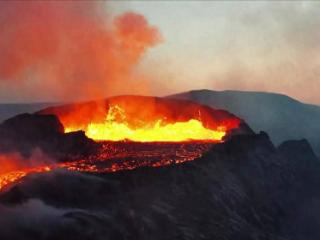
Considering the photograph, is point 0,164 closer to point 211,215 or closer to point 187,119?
point 211,215

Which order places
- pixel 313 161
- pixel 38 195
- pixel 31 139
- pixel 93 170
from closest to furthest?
pixel 38 195 → pixel 93 170 → pixel 31 139 → pixel 313 161

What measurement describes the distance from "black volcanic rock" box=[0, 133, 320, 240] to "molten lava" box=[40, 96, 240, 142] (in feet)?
32.4

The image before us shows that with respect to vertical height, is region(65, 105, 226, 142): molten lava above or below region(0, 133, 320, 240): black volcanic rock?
above

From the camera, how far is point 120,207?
156 feet

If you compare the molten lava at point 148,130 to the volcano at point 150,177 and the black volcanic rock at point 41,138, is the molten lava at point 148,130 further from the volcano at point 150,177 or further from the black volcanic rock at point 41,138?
the black volcanic rock at point 41,138

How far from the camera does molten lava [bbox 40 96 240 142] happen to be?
88500 mm

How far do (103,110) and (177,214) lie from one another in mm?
43484

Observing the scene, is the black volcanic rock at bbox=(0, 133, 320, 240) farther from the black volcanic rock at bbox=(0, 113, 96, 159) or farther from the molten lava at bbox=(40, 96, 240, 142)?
the black volcanic rock at bbox=(0, 113, 96, 159)

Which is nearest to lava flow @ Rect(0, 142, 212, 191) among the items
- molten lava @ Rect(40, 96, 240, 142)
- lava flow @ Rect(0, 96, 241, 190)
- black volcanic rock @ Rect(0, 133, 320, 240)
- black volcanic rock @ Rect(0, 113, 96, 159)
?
lava flow @ Rect(0, 96, 241, 190)

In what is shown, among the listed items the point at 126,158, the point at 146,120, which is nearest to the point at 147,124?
the point at 146,120

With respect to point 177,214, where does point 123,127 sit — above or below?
above

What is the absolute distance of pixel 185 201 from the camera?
56406mm

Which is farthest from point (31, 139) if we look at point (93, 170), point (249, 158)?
point (249, 158)

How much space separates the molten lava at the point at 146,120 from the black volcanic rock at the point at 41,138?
11758 mm
